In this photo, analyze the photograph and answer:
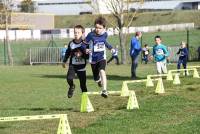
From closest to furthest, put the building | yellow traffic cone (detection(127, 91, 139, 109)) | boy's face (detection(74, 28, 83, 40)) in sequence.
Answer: yellow traffic cone (detection(127, 91, 139, 109)) → boy's face (detection(74, 28, 83, 40)) → the building

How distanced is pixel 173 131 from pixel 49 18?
99838mm

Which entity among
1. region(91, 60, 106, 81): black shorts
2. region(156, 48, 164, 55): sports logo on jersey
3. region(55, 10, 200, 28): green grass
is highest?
region(55, 10, 200, 28): green grass

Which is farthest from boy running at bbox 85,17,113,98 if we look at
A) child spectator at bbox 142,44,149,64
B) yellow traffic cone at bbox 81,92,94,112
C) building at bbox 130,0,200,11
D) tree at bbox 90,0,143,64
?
building at bbox 130,0,200,11

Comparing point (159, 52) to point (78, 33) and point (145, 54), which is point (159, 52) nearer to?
point (78, 33)

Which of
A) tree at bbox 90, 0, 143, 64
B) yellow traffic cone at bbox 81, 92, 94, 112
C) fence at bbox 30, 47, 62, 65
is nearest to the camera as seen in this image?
yellow traffic cone at bbox 81, 92, 94, 112

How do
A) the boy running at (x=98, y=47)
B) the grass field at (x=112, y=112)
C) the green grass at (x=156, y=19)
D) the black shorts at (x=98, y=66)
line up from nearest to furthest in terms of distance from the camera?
the grass field at (x=112, y=112), the boy running at (x=98, y=47), the black shorts at (x=98, y=66), the green grass at (x=156, y=19)

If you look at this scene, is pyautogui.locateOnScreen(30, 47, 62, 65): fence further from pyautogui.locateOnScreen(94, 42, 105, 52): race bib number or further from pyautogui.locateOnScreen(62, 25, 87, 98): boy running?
pyautogui.locateOnScreen(94, 42, 105, 52): race bib number

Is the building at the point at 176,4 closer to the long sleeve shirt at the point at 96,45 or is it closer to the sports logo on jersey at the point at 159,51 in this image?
the sports logo on jersey at the point at 159,51

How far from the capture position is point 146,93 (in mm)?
15625

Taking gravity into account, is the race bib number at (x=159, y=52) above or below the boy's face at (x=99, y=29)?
below

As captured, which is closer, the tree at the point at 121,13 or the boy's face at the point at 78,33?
the boy's face at the point at 78,33

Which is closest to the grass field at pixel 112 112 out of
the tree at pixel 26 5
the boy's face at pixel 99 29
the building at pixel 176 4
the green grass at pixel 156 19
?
the boy's face at pixel 99 29

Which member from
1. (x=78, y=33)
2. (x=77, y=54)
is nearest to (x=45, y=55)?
(x=77, y=54)

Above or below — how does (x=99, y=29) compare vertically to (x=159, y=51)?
above
